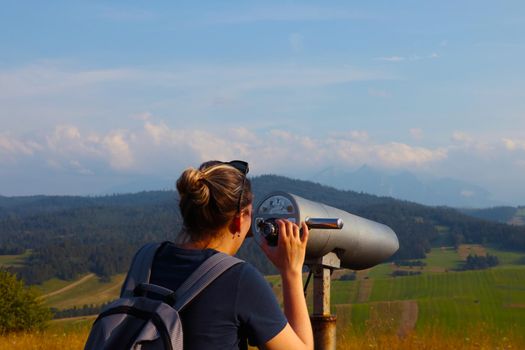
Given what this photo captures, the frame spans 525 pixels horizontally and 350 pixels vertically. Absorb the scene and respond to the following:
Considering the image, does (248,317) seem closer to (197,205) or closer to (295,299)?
(295,299)

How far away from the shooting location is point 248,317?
2400 millimetres

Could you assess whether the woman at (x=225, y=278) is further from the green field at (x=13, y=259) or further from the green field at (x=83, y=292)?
the green field at (x=13, y=259)

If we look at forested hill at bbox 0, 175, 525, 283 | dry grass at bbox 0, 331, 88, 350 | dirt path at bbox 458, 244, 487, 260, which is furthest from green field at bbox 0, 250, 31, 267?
dry grass at bbox 0, 331, 88, 350

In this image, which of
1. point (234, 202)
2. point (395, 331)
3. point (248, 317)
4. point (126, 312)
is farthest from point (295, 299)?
point (395, 331)

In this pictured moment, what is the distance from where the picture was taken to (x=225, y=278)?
2.38m

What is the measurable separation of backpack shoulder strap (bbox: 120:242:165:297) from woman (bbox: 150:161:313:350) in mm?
25

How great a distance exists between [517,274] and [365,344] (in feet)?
256

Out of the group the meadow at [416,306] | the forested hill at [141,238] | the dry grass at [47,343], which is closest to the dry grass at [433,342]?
the meadow at [416,306]

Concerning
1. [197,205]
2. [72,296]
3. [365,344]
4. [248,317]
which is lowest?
[72,296]

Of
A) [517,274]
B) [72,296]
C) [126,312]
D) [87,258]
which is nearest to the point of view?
[126,312]

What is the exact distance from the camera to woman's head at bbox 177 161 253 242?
2459mm

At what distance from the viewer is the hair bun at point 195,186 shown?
8.03ft

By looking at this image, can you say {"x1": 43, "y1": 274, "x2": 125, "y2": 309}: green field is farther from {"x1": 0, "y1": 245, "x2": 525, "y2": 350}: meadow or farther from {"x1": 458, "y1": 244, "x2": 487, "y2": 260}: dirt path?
{"x1": 458, "y1": 244, "x2": 487, "y2": 260}: dirt path

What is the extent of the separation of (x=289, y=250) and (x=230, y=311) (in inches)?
16.1
